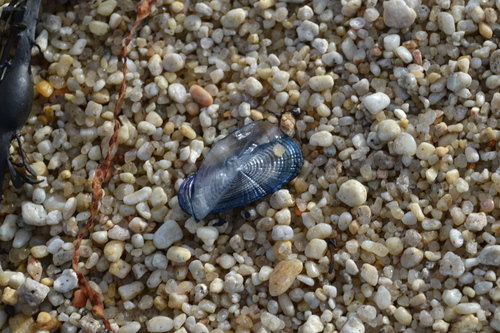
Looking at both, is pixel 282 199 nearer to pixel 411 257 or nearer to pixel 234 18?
pixel 411 257

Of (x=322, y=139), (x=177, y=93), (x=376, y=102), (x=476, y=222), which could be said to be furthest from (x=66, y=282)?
→ (x=476, y=222)

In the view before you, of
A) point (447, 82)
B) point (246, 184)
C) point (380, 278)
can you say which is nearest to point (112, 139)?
point (246, 184)

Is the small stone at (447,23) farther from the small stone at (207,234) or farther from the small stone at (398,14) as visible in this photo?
the small stone at (207,234)

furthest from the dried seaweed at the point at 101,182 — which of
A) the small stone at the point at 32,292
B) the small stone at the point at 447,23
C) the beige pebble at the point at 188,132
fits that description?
the small stone at the point at 447,23

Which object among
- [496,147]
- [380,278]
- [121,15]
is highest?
[121,15]

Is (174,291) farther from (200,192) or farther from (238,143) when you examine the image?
(238,143)

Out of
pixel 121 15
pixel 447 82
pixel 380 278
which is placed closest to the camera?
pixel 380 278

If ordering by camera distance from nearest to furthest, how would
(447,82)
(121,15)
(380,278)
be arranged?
(380,278)
(447,82)
(121,15)
